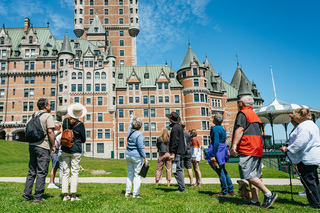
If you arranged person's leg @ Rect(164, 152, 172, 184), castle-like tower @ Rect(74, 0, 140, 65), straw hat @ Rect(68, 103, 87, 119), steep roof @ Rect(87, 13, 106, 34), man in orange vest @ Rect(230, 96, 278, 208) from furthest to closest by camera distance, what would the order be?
castle-like tower @ Rect(74, 0, 140, 65) < steep roof @ Rect(87, 13, 106, 34) < person's leg @ Rect(164, 152, 172, 184) < straw hat @ Rect(68, 103, 87, 119) < man in orange vest @ Rect(230, 96, 278, 208)

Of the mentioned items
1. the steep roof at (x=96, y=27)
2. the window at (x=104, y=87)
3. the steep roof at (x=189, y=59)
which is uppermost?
the steep roof at (x=96, y=27)

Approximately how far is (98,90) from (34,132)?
3797cm

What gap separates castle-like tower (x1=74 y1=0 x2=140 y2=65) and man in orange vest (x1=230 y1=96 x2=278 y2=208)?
5185 centimetres

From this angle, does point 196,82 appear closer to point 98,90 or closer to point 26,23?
point 98,90

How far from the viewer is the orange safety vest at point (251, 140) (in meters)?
5.52

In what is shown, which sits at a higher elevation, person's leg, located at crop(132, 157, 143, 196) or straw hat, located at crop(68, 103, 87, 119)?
straw hat, located at crop(68, 103, 87, 119)

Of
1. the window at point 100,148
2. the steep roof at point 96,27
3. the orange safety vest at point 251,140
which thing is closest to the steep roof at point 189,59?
the steep roof at point 96,27

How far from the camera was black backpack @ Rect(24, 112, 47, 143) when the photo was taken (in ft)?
19.2

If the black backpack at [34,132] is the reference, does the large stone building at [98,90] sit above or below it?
above

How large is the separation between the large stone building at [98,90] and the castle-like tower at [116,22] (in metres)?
9.34

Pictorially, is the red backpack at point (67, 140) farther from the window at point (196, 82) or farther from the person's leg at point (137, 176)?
the window at point (196, 82)

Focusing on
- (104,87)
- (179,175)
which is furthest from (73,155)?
(104,87)

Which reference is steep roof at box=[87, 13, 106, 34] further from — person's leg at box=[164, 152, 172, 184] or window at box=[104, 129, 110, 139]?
person's leg at box=[164, 152, 172, 184]

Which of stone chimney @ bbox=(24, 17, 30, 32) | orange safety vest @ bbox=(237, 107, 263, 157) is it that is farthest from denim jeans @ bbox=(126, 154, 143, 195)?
stone chimney @ bbox=(24, 17, 30, 32)
